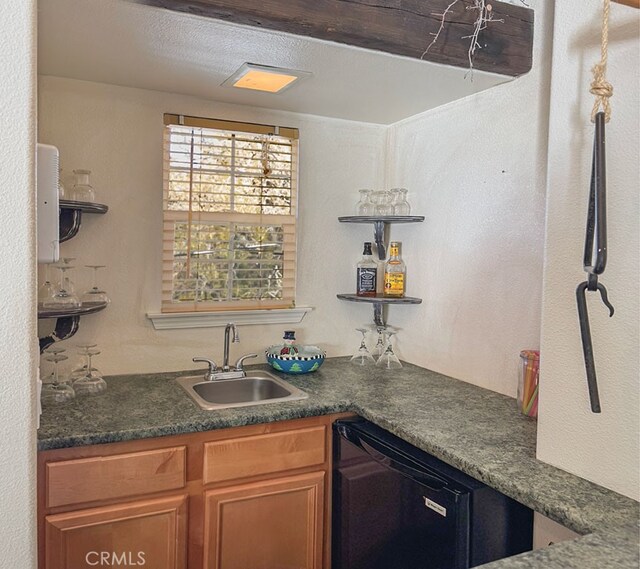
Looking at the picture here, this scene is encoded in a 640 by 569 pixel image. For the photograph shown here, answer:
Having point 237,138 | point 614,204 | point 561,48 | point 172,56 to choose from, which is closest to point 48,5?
point 172,56

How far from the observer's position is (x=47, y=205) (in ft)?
4.78

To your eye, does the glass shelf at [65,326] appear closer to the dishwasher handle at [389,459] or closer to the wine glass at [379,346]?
the dishwasher handle at [389,459]

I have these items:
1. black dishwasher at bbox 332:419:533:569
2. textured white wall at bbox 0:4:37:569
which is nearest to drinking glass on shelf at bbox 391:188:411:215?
black dishwasher at bbox 332:419:533:569

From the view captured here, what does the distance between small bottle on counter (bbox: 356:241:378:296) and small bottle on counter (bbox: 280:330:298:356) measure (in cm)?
39

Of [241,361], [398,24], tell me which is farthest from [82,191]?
[398,24]

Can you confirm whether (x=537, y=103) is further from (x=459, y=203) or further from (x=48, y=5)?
(x=48, y=5)

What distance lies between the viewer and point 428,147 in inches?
99.6

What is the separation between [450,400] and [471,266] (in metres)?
0.56

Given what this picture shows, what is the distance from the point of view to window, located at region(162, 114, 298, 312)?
239 cm

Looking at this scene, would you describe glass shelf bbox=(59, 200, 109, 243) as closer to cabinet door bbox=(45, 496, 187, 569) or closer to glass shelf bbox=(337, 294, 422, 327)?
cabinet door bbox=(45, 496, 187, 569)

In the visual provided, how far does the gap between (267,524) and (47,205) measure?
1.24m

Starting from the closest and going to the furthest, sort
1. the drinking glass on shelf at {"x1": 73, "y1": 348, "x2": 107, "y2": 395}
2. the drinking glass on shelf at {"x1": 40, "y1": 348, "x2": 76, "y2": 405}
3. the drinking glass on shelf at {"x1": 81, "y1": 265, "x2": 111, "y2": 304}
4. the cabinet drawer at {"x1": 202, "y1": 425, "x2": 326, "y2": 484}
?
1. the cabinet drawer at {"x1": 202, "y1": 425, "x2": 326, "y2": 484}
2. the drinking glass on shelf at {"x1": 40, "y1": 348, "x2": 76, "y2": 405}
3. the drinking glass on shelf at {"x1": 73, "y1": 348, "x2": 107, "y2": 395}
4. the drinking glass on shelf at {"x1": 81, "y1": 265, "x2": 111, "y2": 304}

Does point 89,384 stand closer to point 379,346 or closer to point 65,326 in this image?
point 65,326

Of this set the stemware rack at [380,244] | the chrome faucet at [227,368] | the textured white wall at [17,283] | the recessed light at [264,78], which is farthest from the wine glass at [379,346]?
the textured white wall at [17,283]
